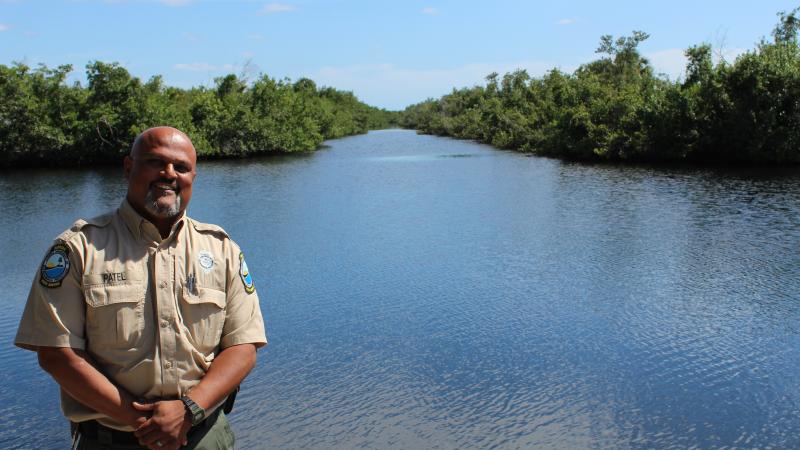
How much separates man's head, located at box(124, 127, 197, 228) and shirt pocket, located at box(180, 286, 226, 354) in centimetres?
28

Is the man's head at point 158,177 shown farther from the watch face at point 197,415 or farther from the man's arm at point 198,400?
the watch face at point 197,415

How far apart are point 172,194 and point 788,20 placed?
39.7 metres

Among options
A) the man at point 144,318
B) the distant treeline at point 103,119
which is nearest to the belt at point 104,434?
the man at point 144,318

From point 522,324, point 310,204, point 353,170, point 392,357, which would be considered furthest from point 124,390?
point 353,170

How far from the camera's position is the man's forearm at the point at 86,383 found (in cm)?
221

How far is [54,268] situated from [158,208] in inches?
14.6

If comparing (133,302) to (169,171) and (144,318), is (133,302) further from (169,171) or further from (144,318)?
(169,171)

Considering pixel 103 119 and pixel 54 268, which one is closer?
pixel 54 268

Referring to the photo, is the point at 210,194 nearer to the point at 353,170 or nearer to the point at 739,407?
the point at 353,170

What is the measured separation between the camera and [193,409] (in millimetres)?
2283

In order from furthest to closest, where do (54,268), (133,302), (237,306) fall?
(237,306)
(133,302)
(54,268)

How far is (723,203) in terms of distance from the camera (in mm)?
16250

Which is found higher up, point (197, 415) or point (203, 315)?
point (203, 315)

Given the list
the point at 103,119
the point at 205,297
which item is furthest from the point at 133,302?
the point at 103,119
